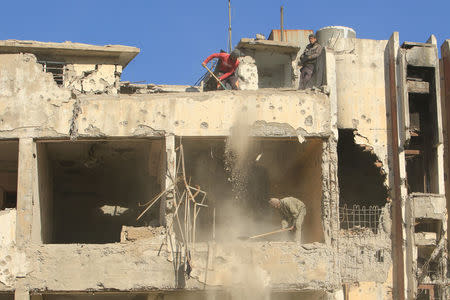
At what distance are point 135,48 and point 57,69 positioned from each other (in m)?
2.37

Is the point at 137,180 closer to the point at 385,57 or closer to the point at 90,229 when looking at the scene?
the point at 90,229

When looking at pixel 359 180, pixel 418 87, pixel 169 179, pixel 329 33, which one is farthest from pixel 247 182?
pixel 329 33

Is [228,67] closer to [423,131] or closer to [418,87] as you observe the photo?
[418,87]

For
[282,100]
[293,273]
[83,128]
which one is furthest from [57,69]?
[293,273]

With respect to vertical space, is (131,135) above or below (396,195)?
above

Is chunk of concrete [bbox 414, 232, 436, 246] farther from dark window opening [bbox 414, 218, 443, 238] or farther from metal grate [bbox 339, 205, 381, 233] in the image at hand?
metal grate [bbox 339, 205, 381, 233]

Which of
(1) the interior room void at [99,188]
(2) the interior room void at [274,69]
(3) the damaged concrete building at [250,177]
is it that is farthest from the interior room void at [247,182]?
(2) the interior room void at [274,69]

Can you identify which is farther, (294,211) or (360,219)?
(360,219)

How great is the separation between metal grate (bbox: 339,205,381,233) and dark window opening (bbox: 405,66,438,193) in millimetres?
1000

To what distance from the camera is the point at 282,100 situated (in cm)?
1608

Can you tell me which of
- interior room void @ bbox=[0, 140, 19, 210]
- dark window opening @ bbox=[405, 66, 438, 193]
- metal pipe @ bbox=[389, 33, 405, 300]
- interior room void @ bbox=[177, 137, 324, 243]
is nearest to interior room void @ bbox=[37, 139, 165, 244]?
interior room void @ bbox=[0, 140, 19, 210]

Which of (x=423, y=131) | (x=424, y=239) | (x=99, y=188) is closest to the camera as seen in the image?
(x=424, y=239)

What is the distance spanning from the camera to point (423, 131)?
1725cm

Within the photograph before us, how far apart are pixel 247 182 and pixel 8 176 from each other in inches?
240
